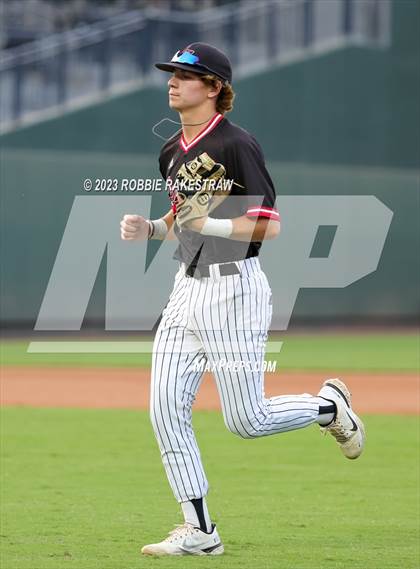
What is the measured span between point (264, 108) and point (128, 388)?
28.3 ft

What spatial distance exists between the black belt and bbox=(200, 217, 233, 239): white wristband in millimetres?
171

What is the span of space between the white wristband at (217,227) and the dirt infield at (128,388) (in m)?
6.67

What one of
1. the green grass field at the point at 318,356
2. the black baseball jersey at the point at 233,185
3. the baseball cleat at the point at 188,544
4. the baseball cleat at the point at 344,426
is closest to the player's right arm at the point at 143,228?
the black baseball jersey at the point at 233,185

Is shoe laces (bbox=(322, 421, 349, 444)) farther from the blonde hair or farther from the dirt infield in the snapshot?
the dirt infield

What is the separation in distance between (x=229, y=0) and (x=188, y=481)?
18.6 metres

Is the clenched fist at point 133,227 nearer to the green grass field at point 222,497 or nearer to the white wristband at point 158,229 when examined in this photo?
the white wristband at point 158,229

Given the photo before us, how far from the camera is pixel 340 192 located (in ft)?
65.8

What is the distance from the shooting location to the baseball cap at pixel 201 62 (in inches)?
193

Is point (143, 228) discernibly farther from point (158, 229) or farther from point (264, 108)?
point (264, 108)

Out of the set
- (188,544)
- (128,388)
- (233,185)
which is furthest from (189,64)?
(128,388)

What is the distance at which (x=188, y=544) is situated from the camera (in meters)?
4.95

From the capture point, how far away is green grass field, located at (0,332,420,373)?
50.9 ft

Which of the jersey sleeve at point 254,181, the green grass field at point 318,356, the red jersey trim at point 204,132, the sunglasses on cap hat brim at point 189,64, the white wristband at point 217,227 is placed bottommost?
the green grass field at point 318,356

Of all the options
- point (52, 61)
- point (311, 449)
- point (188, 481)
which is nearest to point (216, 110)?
point (188, 481)
